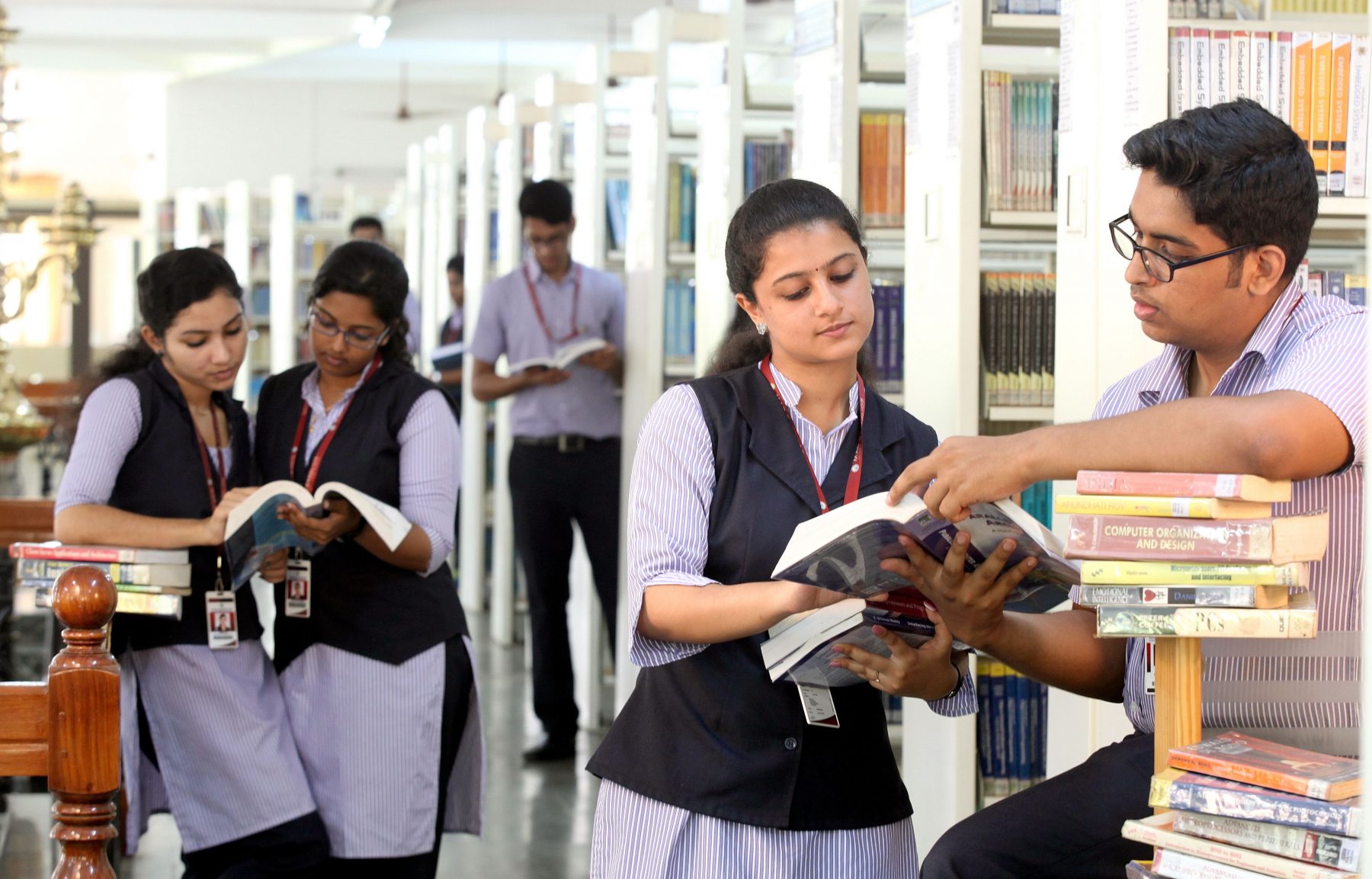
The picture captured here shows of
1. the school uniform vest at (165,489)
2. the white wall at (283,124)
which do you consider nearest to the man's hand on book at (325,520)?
the school uniform vest at (165,489)

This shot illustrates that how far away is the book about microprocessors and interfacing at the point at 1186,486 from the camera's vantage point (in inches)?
60.5

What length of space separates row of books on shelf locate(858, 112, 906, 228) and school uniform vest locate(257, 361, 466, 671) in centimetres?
147

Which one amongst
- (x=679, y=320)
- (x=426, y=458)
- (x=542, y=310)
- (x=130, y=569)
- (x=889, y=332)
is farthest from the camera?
(x=542, y=310)

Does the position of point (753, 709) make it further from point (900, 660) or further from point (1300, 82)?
point (1300, 82)

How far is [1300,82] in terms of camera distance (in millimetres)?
3051

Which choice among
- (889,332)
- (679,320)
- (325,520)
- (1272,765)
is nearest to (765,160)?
A: (679,320)

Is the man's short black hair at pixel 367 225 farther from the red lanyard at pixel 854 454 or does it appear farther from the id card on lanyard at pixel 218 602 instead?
the red lanyard at pixel 854 454

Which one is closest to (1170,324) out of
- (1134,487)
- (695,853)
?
(1134,487)

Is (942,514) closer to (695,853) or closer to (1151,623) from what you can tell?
(1151,623)

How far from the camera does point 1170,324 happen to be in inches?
76.1

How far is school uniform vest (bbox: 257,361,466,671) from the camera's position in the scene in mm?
3033

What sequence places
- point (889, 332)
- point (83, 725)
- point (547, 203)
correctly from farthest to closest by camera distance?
point (547, 203) → point (889, 332) → point (83, 725)

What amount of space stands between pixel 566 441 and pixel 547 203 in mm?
928

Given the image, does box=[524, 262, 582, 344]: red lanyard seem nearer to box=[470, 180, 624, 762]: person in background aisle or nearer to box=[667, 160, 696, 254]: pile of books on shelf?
box=[470, 180, 624, 762]: person in background aisle
